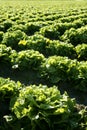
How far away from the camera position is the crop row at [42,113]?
6.69 metres

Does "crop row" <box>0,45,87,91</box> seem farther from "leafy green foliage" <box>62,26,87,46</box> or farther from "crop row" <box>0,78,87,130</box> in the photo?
"leafy green foliage" <box>62,26,87,46</box>

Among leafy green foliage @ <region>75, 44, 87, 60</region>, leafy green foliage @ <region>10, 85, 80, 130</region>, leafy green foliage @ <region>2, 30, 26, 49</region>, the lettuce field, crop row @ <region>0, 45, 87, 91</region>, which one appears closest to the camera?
leafy green foliage @ <region>10, 85, 80, 130</region>

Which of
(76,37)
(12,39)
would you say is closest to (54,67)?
(12,39)

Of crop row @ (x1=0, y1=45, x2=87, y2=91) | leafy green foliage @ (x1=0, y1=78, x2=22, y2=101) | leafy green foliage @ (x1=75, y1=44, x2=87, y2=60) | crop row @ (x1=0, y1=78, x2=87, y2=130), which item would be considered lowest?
crop row @ (x1=0, y1=78, x2=87, y2=130)

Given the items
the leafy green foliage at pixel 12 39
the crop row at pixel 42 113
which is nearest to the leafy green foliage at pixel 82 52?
the leafy green foliage at pixel 12 39

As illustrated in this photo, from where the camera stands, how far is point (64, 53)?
42.1 feet

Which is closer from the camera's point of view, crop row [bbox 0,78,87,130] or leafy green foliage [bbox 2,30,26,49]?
crop row [bbox 0,78,87,130]

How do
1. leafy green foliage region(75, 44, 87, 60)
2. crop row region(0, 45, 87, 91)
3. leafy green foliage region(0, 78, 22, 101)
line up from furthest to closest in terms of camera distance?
leafy green foliage region(75, 44, 87, 60), crop row region(0, 45, 87, 91), leafy green foliage region(0, 78, 22, 101)

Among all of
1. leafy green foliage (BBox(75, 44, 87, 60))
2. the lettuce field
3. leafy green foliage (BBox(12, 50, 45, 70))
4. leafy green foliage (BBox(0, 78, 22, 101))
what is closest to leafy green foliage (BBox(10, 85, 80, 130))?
the lettuce field

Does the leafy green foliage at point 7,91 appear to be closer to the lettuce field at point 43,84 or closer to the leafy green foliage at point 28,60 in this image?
the lettuce field at point 43,84

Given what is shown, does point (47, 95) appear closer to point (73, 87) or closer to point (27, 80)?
point (73, 87)

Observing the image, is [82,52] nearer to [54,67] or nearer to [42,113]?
[54,67]

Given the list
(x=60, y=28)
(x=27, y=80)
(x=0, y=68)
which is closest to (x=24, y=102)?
(x=27, y=80)

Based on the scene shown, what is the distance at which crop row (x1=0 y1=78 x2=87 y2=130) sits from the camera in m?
6.69
